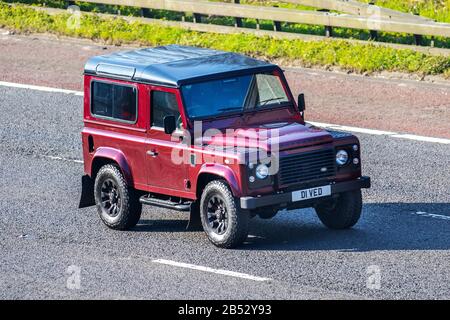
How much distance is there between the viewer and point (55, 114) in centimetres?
2128

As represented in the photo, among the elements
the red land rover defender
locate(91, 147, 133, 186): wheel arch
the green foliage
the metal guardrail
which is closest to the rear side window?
the red land rover defender

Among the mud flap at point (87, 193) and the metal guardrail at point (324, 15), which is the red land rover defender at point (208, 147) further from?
the metal guardrail at point (324, 15)

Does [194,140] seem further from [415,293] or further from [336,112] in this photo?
[336,112]

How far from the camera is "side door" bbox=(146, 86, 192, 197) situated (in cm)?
1424

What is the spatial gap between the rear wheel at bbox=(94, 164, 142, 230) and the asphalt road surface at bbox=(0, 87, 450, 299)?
5.8 inches

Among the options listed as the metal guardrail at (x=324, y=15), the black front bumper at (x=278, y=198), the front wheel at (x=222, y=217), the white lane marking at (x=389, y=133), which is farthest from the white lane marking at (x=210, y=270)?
the metal guardrail at (x=324, y=15)

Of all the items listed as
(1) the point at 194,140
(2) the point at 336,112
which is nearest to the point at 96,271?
(1) the point at 194,140

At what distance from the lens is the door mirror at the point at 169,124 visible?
14164 millimetres

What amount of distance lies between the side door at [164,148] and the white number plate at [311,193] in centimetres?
125

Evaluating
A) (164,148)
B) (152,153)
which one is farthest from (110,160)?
(164,148)

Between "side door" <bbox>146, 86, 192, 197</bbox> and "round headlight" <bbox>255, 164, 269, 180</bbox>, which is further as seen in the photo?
"side door" <bbox>146, 86, 192, 197</bbox>

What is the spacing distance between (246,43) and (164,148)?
10.1m

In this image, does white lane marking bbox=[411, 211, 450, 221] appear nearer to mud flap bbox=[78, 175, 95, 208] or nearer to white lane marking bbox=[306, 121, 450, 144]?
white lane marking bbox=[306, 121, 450, 144]
